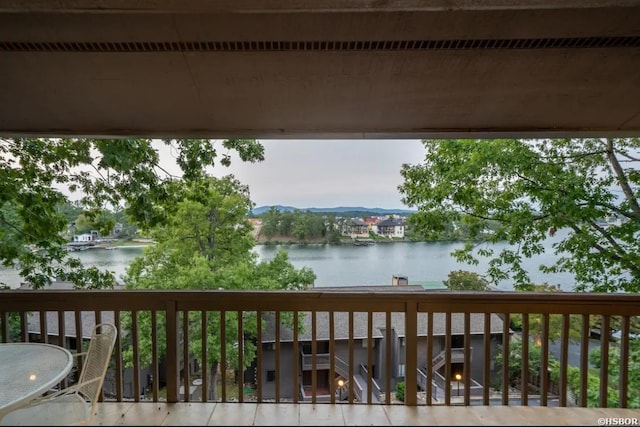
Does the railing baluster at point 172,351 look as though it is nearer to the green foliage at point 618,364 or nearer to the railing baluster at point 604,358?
the railing baluster at point 604,358

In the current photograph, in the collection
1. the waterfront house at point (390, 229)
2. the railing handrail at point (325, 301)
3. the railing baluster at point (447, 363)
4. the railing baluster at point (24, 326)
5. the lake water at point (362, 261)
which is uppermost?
the waterfront house at point (390, 229)

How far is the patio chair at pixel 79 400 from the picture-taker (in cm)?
162

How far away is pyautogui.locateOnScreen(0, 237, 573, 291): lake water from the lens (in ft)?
9.67

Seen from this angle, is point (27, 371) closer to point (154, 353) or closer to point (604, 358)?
point (154, 353)

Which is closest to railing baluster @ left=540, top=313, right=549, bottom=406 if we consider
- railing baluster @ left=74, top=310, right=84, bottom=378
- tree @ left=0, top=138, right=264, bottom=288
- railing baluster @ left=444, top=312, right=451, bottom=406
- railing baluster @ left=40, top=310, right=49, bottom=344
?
railing baluster @ left=444, top=312, right=451, bottom=406

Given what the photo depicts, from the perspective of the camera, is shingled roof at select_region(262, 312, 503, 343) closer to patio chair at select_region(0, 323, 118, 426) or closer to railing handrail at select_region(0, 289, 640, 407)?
railing handrail at select_region(0, 289, 640, 407)

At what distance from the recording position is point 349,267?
9.82 ft

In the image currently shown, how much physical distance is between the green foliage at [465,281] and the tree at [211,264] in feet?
7.87

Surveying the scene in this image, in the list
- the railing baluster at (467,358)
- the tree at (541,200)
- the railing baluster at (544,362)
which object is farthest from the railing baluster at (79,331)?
the railing baluster at (544,362)

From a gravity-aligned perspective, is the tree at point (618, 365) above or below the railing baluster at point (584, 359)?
below

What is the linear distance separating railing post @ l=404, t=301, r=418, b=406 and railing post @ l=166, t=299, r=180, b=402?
1.68 m

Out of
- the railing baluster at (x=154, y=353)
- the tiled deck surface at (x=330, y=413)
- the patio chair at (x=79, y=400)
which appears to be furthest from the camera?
the railing baluster at (x=154, y=353)

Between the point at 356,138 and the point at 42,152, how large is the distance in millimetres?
3370

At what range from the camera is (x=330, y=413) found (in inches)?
85.6
